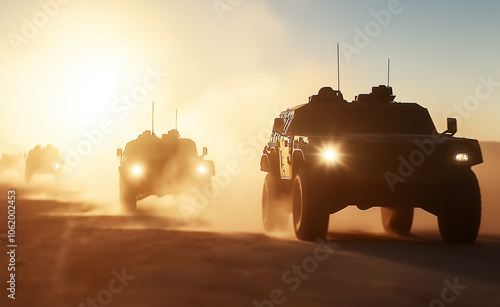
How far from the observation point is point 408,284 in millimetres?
6008

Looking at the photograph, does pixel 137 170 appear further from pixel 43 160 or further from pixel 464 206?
pixel 43 160

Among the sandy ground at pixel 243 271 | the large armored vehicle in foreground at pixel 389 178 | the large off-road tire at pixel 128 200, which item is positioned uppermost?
the large armored vehicle in foreground at pixel 389 178

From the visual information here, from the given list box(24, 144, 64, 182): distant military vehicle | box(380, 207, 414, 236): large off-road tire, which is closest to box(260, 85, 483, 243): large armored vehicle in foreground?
box(380, 207, 414, 236): large off-road tire

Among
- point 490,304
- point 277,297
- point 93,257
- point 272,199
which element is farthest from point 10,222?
point 490,304

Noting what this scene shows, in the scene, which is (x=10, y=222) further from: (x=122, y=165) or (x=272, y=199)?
(x=122, y=165)

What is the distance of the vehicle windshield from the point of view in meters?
10.8

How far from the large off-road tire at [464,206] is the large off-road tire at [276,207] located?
10.4ft

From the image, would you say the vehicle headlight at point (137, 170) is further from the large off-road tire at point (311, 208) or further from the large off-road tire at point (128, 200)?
the large off-road tire at point (311, 208)

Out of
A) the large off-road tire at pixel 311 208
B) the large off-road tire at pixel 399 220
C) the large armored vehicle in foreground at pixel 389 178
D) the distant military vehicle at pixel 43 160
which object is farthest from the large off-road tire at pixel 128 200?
the distant military vehicle at pixel 43 160

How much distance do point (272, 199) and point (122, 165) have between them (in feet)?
24.3

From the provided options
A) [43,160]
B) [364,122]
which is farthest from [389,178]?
[43,160]

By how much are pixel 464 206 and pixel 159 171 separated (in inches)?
378

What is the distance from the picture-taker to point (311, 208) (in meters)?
9.22

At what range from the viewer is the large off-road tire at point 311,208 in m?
9.20
